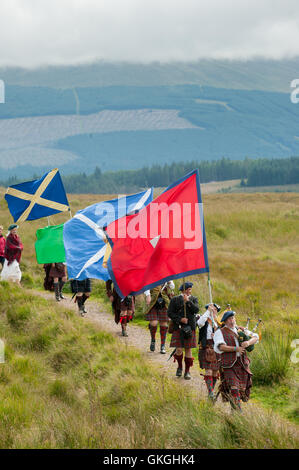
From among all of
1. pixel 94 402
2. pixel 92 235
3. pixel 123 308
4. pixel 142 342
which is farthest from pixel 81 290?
pixel 94 402

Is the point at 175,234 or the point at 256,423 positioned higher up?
the point at 175,234

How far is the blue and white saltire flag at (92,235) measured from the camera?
13.1 m

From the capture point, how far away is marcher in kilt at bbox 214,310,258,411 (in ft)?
25.9

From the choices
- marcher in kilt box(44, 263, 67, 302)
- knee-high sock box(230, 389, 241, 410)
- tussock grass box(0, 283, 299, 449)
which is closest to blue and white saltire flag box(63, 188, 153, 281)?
tussock grass box(0, 283, 299, 449)

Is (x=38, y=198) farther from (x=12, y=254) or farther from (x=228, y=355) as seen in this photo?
(x=228, y=355)

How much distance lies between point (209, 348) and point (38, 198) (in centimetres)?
982

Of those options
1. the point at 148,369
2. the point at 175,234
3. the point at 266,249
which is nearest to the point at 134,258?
the point at 175,234

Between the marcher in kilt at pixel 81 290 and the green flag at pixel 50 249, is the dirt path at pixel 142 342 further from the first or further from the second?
the green flag at pixel 50 249

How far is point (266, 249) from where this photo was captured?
1219 inches

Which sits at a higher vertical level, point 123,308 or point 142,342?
point 123,308

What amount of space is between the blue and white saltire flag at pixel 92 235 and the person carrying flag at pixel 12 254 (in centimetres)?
333

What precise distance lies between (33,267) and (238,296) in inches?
375

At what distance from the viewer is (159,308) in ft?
39.7

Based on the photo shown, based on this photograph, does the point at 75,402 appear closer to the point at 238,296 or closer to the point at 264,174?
the point at 238,296
